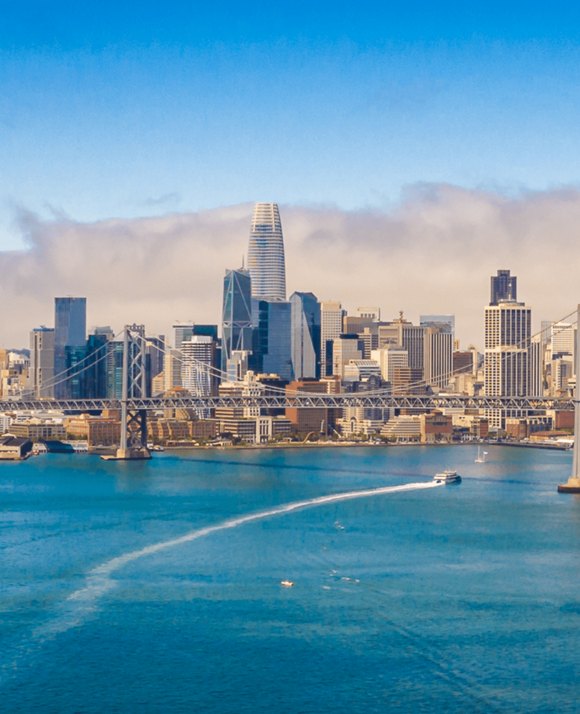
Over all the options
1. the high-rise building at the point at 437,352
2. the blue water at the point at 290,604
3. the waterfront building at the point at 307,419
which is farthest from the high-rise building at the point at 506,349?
the blue water at the point at 290,604

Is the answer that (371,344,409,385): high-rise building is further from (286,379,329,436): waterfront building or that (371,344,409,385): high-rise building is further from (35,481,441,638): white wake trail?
(35,481,441,638): white wake trail

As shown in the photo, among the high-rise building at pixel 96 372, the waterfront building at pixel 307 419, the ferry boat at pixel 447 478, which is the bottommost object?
the ferry boat at pixel 447 478

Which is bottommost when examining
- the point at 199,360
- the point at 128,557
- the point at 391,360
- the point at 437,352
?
the point at 128,557

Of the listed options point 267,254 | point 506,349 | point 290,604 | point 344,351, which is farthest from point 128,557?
point 267,254

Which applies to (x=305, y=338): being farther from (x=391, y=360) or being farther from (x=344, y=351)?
(x=391, y=360)

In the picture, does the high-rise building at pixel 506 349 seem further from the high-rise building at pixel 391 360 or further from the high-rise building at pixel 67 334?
the high-rise building at pixel 67 334

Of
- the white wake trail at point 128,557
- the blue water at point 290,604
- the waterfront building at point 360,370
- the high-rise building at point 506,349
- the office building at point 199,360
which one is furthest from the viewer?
the office building at point 199,360
